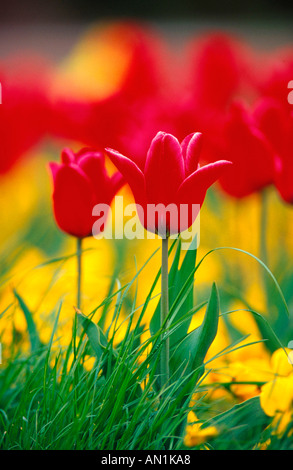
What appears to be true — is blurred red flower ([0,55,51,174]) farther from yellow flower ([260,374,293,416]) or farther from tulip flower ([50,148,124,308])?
yellow flower ([260,374,293,416])

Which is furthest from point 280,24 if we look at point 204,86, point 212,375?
point 212,375

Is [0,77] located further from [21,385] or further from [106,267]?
[21,385]

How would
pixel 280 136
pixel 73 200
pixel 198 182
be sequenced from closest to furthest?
pixel 198 182 < pixel 73 200 < pixel 280 136

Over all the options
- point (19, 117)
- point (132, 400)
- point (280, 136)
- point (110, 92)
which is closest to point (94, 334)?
point (132, 400)

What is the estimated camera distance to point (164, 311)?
0.52 metres

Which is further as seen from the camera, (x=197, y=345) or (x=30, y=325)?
(x=30, y=325)

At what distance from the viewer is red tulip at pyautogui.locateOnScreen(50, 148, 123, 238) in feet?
1.97

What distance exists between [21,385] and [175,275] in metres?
0.19

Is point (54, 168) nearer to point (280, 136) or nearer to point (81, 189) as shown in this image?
point (81, 189)

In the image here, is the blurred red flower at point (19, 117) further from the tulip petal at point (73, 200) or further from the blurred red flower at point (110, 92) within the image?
the tulip petal at point (73, 200)

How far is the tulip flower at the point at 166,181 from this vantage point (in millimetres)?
500

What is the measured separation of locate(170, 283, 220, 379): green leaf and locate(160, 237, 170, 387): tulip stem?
0.01 metres

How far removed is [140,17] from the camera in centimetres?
169

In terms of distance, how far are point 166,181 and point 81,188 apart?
0.39ft
